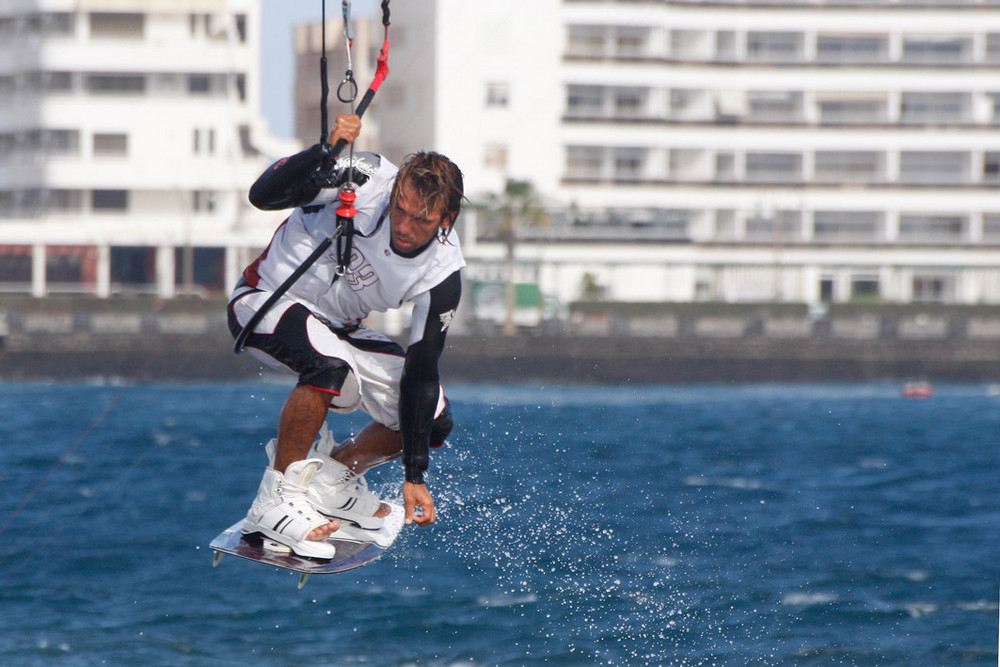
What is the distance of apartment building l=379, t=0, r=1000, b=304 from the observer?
61.2 meters

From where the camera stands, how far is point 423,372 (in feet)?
23.3

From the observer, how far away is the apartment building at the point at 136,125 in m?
53.8

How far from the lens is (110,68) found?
54.6 meters

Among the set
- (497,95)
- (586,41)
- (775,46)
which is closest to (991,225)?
(775,46)

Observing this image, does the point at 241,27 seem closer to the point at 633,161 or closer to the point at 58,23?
the point at 58,23

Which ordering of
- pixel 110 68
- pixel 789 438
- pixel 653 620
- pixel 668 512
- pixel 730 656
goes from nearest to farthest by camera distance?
pixel 730 656 → pixel 653 620 → pixel 668 512 → pixel 789 438 → pixel 110 68

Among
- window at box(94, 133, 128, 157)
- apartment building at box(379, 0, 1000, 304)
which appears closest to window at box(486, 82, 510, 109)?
apartment building at box(379, 0, 1000, 304)

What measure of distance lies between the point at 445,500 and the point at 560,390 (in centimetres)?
3571

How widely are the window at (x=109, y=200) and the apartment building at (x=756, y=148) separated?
1287 centimetres

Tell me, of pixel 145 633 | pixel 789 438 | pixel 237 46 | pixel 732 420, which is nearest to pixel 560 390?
pixel 732 420

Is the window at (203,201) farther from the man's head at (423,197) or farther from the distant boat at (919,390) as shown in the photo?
the man's head at (423,197)

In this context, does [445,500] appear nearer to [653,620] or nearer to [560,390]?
[653,620]

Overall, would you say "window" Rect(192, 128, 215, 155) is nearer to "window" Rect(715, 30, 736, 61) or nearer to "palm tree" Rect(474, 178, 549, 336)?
"palm tree" Rect(474, 178, 549, 336)

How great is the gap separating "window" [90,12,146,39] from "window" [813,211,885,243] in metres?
34.3
